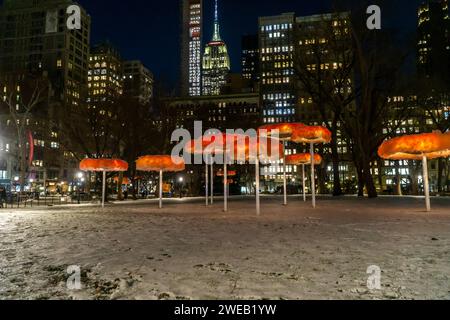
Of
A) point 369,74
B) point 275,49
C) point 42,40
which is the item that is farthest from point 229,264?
point 42,40

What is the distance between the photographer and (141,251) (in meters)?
5.87


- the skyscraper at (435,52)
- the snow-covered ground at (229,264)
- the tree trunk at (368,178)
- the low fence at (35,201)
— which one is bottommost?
the low fence at (35,201)

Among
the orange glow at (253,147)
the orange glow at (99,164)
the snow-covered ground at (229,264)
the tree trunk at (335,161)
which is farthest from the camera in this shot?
the tree trunk at (335,161)

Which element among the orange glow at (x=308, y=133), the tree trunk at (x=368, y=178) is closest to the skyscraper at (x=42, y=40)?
the tree trunk at (x=368, y=178)

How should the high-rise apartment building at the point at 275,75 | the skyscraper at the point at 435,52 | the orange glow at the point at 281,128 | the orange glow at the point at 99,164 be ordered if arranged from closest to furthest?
the orange glow at the point at 281,128
the orange glow at the point at 99,164
the skyscraper at the point at 435,52
the high-rise apartment building at the point at 275,75

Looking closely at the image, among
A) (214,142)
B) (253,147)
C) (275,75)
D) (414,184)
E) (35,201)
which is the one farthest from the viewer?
(275,75)

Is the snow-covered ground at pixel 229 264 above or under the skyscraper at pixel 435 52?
under

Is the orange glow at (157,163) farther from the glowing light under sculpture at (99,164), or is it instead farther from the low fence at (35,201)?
the low fence at (35,201)

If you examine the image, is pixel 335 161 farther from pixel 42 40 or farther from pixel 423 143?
pixel 42 40

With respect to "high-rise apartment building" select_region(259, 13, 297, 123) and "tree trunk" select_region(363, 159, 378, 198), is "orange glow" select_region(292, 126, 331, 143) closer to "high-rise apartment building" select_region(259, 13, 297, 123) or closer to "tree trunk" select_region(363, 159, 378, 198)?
"tree trunk" select_region(363, 159, 378, 198)

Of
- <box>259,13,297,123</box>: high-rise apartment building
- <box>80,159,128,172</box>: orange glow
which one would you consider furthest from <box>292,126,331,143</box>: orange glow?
<box>259,13,297,123</box>: high-rise apartment building
